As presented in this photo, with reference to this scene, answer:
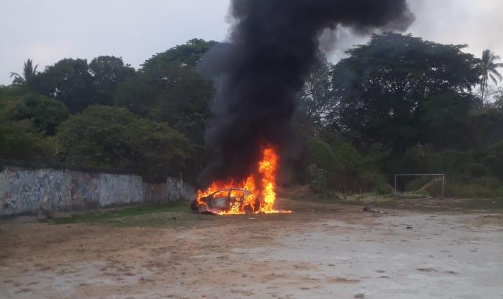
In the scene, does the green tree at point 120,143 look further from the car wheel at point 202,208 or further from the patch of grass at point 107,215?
the car wheel at point 202,208

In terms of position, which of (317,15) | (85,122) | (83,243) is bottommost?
(83,243)

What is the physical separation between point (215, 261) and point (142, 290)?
2818mm

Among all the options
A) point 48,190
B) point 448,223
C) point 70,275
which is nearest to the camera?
point 70,275

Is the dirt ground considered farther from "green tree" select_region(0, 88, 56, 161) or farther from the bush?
the bush

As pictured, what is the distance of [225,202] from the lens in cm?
2442

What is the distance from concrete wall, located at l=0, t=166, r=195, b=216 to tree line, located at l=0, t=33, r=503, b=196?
2152 millimetres

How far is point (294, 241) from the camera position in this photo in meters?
14.3

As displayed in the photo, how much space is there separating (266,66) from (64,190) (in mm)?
11149

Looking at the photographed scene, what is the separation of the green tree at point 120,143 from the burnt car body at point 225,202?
28.9ft

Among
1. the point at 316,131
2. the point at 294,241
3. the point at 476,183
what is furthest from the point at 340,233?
the point at 316,131

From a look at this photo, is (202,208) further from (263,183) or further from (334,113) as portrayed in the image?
(334,113)

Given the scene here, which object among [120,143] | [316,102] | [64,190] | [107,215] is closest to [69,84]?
[120,143]

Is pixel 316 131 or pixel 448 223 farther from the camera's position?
pixel 316 131

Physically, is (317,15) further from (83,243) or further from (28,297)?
(28,297)
